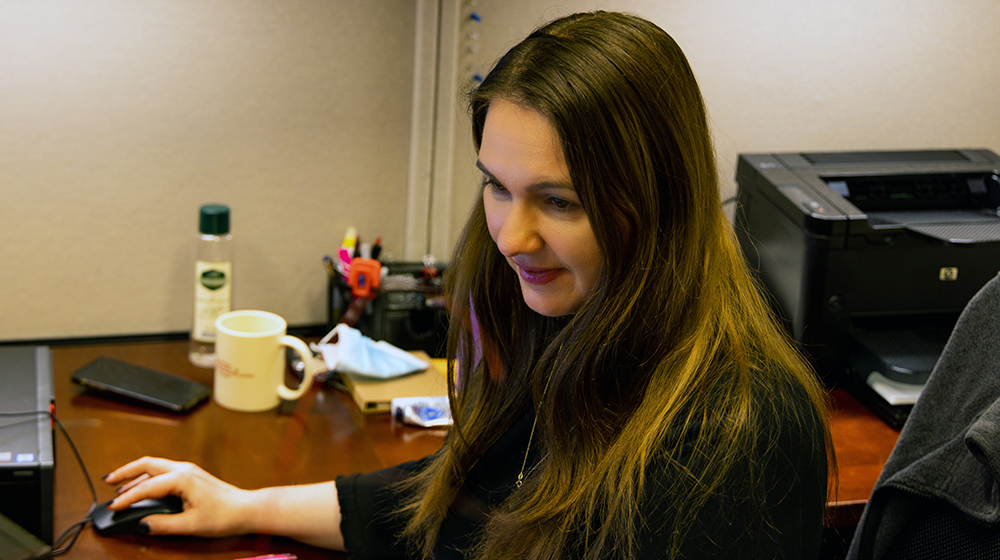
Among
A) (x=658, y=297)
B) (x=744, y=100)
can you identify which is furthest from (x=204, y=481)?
(x=744, y=100)

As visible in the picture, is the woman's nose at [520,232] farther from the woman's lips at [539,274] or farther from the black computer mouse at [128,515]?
the black computer mouse at [128,515]

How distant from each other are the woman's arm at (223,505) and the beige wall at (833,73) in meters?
Answer: 0.68

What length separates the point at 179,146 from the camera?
1.34 m

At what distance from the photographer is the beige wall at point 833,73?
151 centimetres

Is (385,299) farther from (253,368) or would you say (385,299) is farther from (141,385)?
(141,385)

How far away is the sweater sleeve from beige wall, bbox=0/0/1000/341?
571 mm

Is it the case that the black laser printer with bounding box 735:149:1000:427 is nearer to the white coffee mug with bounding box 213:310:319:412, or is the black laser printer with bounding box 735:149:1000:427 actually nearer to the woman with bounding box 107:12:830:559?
the woman with bounding box 107:12:830:559

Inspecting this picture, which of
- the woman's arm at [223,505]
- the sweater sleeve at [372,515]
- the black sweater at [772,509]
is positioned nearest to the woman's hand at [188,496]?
the woman's arm at [223,505]

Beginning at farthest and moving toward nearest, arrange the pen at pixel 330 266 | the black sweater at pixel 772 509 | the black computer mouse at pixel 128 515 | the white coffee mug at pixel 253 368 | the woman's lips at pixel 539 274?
the pen at pixel 330 266, the white coffee mug at pixel 253 368, the black computer mouse at pixel 128 515, the woman's lips at pixel 539 274, the black sweater at pixel 772 509

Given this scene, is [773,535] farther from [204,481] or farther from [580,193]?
[204,481]

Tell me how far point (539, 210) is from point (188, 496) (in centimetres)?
50

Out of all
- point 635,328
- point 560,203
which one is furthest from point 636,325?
point 560,203

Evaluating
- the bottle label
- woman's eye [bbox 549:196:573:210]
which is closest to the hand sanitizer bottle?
the bottle label

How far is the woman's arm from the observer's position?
35.4 inches
